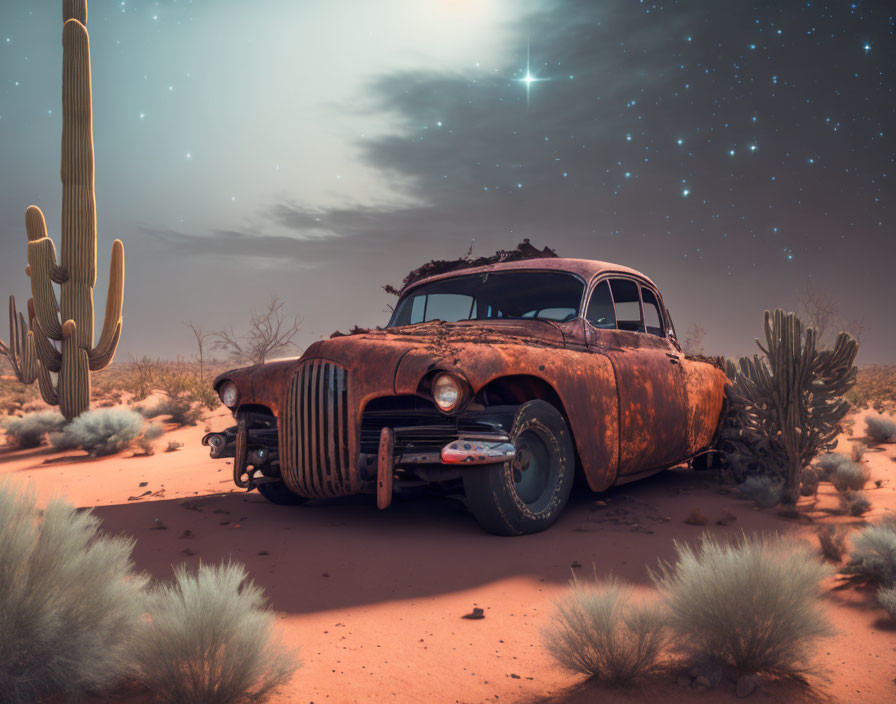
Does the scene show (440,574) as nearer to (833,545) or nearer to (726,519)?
(833,545)

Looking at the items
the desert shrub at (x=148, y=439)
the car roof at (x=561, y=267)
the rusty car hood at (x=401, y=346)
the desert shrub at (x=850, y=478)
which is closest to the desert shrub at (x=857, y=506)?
the desert shrub at (x=850, y=478)

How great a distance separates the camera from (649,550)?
434 centimetres

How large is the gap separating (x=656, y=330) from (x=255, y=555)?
4.68 meters

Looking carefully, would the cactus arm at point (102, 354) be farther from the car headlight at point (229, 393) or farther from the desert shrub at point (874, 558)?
the desert shrub at point (874, 558)

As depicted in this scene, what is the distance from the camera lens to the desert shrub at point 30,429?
462 inches

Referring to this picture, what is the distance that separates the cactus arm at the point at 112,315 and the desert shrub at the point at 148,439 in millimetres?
2163

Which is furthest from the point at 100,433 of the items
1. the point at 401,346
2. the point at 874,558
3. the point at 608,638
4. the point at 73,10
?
the point at 874,558

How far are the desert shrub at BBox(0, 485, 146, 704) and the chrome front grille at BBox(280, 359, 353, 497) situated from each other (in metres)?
A: 1.99

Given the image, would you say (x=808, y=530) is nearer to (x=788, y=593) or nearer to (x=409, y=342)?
(x=788, y=593)

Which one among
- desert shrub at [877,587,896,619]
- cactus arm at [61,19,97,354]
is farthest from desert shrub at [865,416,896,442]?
cactus arm at [61,19,97,354]

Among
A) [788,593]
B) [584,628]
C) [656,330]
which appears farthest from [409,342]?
[656,330]

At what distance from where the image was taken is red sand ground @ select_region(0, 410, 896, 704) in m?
2.48

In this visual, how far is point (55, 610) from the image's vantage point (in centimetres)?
223

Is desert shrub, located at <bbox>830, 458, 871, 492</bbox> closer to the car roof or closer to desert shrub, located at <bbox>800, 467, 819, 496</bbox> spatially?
desert shrub, located at <bbox>800, 467, 819, 496</bbox>
